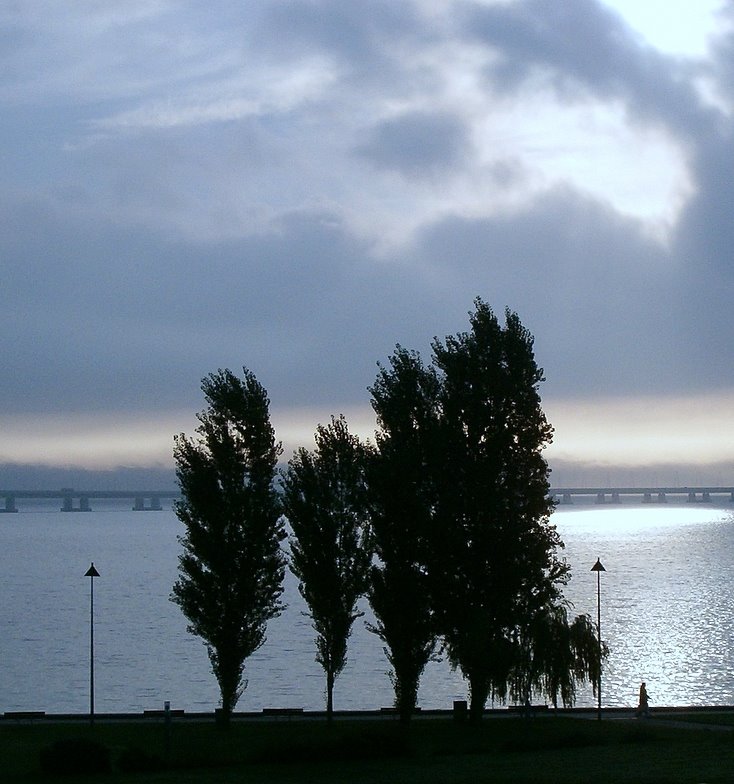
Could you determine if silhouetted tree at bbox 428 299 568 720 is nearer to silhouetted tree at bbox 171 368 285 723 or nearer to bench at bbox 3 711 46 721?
silhouetted tree at bbox 171 368 285 723

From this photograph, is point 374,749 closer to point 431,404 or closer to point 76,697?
point 431,404

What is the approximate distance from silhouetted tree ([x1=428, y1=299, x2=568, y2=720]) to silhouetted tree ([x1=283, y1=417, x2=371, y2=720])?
4.67 m

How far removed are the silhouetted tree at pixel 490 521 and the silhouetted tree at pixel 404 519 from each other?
68 cm

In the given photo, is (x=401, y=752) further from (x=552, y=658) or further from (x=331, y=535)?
(x=331, y=535)

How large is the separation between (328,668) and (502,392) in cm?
1478

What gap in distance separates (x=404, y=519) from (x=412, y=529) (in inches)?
24.1

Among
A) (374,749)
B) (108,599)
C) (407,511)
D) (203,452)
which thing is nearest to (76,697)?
(203,452)

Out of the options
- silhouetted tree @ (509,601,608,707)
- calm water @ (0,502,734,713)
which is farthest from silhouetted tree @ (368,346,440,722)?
calm water @ (0,502,734,713)

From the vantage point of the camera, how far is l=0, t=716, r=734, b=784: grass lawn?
32.2m

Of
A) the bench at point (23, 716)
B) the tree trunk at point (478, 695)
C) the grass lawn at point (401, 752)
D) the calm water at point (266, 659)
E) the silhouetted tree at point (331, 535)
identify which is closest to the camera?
the grass lawn at point (401, 752)

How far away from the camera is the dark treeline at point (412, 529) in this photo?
52375 mm

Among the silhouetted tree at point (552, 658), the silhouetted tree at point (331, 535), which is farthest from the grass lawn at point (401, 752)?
the silhouetted tree at point (331, 535)

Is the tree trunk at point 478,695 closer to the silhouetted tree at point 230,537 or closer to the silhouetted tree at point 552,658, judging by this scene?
the silhouetted tree at point 552,658

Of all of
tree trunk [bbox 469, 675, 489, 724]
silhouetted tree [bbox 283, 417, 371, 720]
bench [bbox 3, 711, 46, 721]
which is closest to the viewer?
tree trunk [bbox 469, 675, 489, 724]
